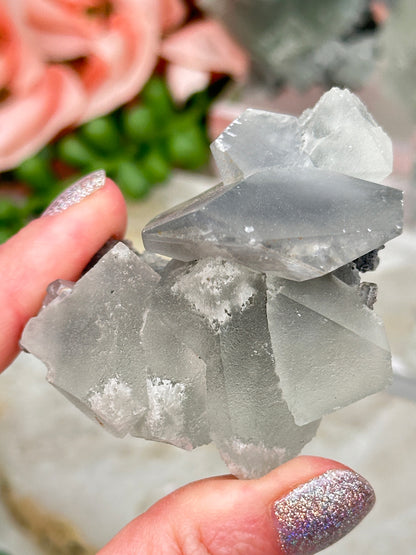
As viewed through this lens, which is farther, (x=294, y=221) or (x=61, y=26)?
(x=61, y=26)

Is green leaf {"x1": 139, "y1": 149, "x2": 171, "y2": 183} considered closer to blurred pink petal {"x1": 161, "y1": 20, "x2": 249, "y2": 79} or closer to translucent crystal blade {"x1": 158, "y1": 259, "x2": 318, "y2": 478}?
blurred pink petal {"x1": 161, "y1": 20, "x2": 249, "y2": 79}

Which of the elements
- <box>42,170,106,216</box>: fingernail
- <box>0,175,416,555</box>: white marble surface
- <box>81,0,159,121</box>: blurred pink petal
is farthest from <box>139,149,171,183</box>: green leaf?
<box>42,170,106,216</box>: fingernail

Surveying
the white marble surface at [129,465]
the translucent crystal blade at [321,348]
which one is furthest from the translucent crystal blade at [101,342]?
the white marble surface at [129,465]

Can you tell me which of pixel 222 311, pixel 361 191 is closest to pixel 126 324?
pixel 222 311

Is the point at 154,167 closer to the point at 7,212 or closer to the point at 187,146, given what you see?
the point at 187,146

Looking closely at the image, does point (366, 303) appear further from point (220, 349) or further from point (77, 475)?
point (77, 475)

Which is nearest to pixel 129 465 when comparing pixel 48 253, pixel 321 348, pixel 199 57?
pixel 48 253
